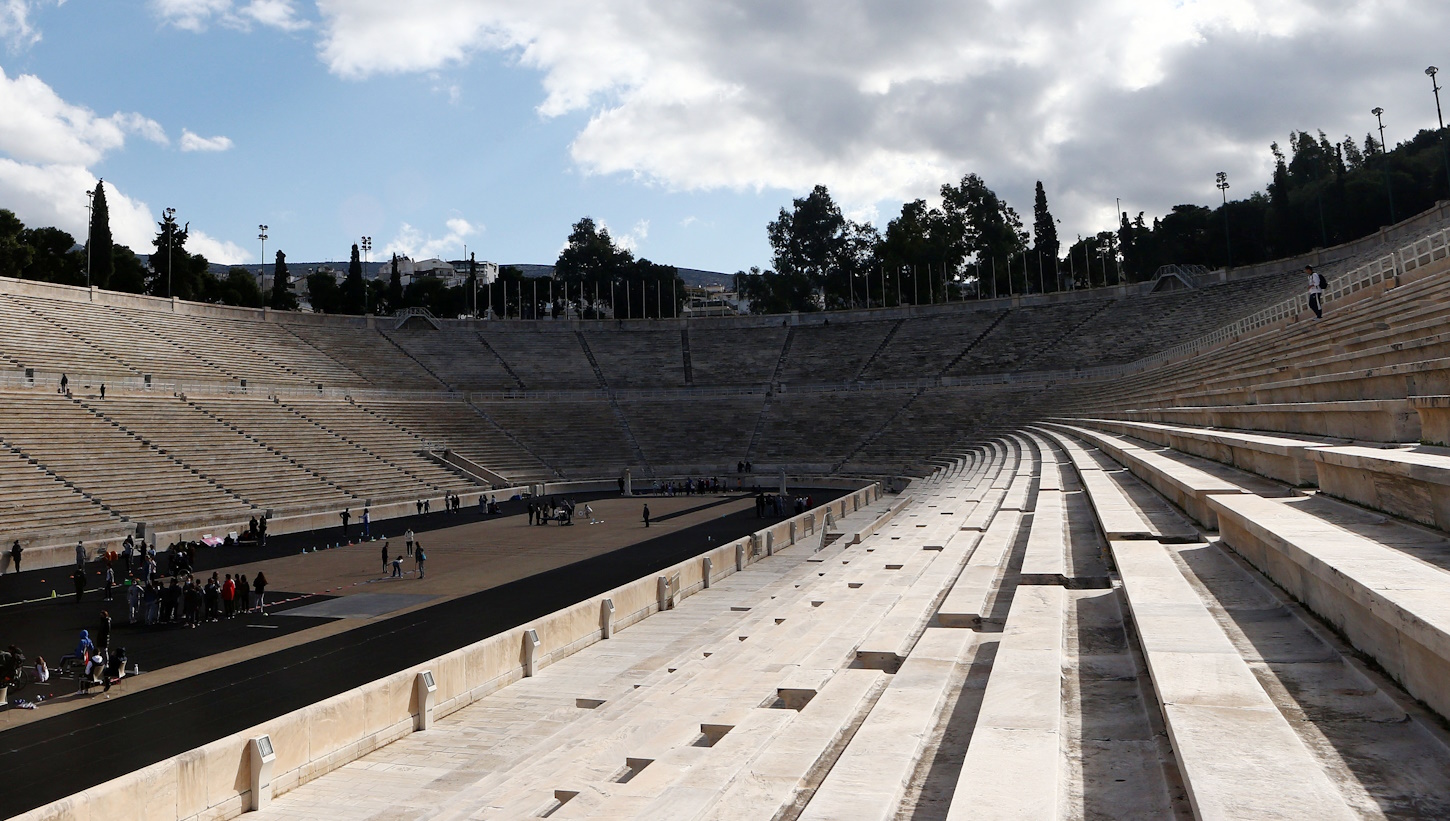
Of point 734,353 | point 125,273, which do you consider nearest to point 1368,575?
point 734,353

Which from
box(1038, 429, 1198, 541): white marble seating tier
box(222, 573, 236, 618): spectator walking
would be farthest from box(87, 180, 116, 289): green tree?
box(1038, 429, 1198, 541): white marble seating tier

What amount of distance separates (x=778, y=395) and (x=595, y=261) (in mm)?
42797

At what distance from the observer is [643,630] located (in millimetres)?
13383

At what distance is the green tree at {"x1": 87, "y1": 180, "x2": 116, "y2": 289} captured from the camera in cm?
5844

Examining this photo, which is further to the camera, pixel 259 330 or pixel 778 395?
pixel 778 395

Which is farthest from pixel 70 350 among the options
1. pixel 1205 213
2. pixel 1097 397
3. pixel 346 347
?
pixel 1205 213

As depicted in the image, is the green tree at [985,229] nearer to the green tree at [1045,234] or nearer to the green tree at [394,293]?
the green tree at [1045,234]

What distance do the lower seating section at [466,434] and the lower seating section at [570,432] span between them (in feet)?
3.73

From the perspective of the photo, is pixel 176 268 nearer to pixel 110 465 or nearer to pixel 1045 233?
pixel 110 465

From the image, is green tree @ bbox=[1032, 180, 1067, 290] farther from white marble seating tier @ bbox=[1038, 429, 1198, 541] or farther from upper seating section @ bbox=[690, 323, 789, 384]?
white marble seating tier @ bbox=[1038, 429, 1198, 541]

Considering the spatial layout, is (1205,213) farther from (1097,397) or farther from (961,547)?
(961,547)

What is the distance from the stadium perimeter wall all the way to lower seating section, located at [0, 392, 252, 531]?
23718 mm

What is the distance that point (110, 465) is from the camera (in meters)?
31.2

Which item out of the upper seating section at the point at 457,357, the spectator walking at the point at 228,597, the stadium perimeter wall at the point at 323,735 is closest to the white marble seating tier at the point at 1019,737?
the stadium perimeter wall at the point at 323,735
